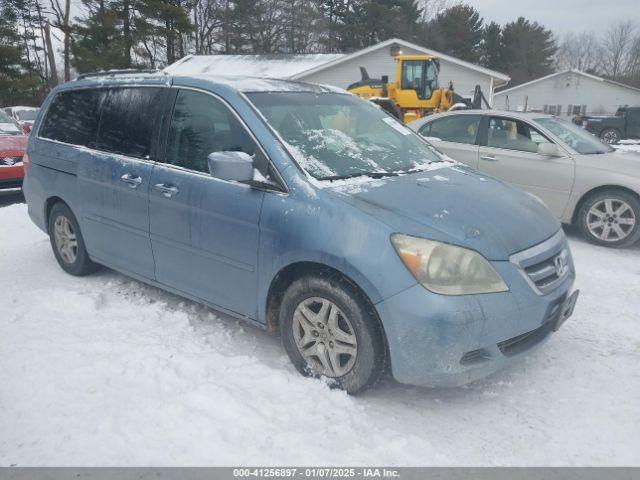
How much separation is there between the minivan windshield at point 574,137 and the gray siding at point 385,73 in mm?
20283

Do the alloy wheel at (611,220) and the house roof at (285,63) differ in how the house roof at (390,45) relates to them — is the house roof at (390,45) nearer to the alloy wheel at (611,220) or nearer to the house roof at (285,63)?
the house roof at (285,63)

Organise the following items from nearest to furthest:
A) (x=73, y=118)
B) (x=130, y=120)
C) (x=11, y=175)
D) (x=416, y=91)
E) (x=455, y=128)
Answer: (x=130, y=120), (x=73, y=118), (x=455, y=128), (x=11, y=175), (x=416, y=91)

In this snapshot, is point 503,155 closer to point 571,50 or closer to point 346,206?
point 346,206

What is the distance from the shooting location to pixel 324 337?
3.10 meters

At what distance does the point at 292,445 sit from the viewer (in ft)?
8.74

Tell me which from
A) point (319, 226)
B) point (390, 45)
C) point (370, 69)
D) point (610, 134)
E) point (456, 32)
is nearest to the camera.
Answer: point (319, 226)

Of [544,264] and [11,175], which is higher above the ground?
[544,264]

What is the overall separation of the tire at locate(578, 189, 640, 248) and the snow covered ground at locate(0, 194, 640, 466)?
83.8 inches

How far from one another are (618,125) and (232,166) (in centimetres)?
2463

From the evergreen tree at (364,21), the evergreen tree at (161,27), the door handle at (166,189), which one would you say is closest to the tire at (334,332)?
the door handle at (166,189)

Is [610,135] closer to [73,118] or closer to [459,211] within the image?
[459,211]

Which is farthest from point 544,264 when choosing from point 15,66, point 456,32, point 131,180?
point 456,32

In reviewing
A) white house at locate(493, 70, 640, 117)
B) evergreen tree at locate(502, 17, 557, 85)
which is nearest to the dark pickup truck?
white house at locate(493, 70, 640, 117)

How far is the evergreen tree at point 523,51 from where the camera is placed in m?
53.5
